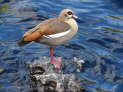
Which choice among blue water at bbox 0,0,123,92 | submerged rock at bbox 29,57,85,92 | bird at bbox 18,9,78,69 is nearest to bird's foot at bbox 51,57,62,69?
Answer: bird at bbox 18,9,78,69

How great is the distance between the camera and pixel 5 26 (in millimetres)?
14500

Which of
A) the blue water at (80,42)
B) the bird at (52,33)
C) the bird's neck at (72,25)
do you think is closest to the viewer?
the bird at (52,33)

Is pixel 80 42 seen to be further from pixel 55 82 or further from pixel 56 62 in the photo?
pixel 55 82

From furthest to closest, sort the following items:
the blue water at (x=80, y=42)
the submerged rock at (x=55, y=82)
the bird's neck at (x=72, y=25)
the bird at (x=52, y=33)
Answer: the bird's neck at (x=72, y=25)
the blue water at (x=80, y=42)
the bird at (x=52, y=33)
the submerged rock at (x=55, y=82)

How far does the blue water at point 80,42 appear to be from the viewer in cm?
1110

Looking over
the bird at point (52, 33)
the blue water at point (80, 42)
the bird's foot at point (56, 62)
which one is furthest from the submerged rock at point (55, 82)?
the bird at point (52, 33)

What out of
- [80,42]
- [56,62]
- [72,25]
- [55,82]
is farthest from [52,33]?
[80,42]

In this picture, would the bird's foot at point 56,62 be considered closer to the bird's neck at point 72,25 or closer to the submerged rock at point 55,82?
the submerged rock at point 55,82

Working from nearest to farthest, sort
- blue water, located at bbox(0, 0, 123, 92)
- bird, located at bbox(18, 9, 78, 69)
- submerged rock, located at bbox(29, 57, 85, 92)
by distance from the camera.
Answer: submerged rock, located at bbox(29, 57, 85, 92), bird, located at bbox(18, 9, 78, 69), blue water, located at bbox(0, 0, 123, 92)

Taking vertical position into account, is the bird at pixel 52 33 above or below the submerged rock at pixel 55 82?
above

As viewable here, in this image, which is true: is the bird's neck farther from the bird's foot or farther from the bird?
the bird's foot

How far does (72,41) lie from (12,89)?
12.1ft

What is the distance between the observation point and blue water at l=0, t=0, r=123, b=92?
11102 millimetres

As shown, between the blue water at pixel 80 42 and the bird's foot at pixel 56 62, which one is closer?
the blue water at pixel 80 42
